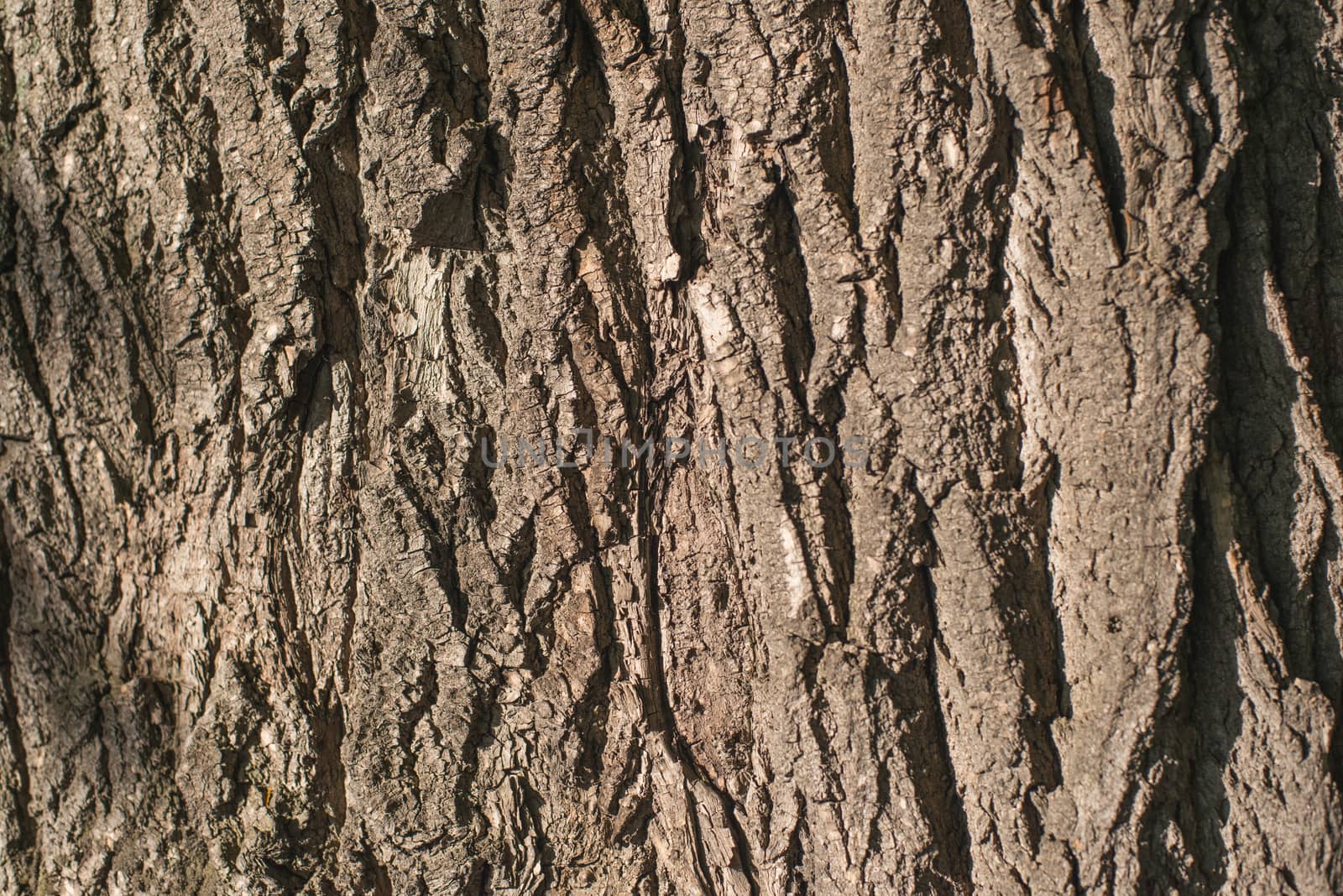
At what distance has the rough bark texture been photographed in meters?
1.22

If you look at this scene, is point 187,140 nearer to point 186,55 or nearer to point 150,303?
point 186,55

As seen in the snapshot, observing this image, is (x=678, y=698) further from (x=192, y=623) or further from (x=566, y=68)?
(x=566, y=68)

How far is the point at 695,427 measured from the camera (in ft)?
4.35

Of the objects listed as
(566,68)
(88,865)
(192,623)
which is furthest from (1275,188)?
(88,865)

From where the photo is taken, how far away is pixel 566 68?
1.28m

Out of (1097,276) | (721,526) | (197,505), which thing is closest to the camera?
(1097,276)

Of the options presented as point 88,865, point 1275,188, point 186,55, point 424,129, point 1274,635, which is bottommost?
point 88,865

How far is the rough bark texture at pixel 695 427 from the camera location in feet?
4.01

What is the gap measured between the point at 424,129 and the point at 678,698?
0.93 metres

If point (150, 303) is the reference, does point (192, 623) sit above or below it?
below

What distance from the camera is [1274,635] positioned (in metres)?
1.23

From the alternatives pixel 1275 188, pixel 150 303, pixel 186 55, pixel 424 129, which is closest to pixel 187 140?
pixel 186 55

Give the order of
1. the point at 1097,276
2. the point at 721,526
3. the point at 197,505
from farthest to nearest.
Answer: the point at 197,505 < the point at 721,526 < the point at 1097,276

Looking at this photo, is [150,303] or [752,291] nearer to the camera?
[752,291]
